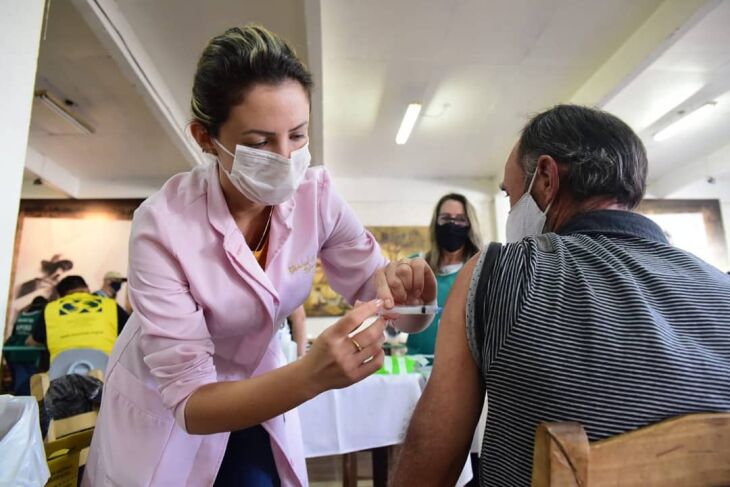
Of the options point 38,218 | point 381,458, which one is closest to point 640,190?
point 381,458

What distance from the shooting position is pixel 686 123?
4.89m

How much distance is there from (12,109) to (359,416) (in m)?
1.63

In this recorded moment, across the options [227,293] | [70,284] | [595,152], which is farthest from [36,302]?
[595,152]

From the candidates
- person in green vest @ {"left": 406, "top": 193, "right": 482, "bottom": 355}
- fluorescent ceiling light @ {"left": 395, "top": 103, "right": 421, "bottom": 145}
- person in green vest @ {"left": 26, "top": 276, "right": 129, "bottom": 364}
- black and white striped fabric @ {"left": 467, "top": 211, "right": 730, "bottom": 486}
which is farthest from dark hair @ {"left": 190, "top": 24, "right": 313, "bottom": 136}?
fluorescent ceiling light @ {"left": 395, "top": 103, "right": 421, "bottom": 145}

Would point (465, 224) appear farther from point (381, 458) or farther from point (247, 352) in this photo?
point (247, 352)

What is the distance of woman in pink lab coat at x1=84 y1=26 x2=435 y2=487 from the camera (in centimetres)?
76

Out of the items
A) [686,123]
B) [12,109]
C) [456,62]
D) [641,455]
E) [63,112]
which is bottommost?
[641,455]

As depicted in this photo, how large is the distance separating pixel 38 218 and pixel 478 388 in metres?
7.04

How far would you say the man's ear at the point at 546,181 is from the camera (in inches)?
38.5

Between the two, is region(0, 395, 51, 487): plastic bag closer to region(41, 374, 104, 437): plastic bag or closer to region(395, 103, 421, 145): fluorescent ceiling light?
region(41, 374, 104, 437): plastic bag

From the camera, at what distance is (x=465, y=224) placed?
274 centimetres

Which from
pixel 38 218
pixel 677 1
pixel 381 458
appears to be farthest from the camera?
pixel 38 218

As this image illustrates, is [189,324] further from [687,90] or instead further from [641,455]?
[687,90]

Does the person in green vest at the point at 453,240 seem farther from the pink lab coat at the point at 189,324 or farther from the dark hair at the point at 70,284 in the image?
the dark hair at the point at 70,284
